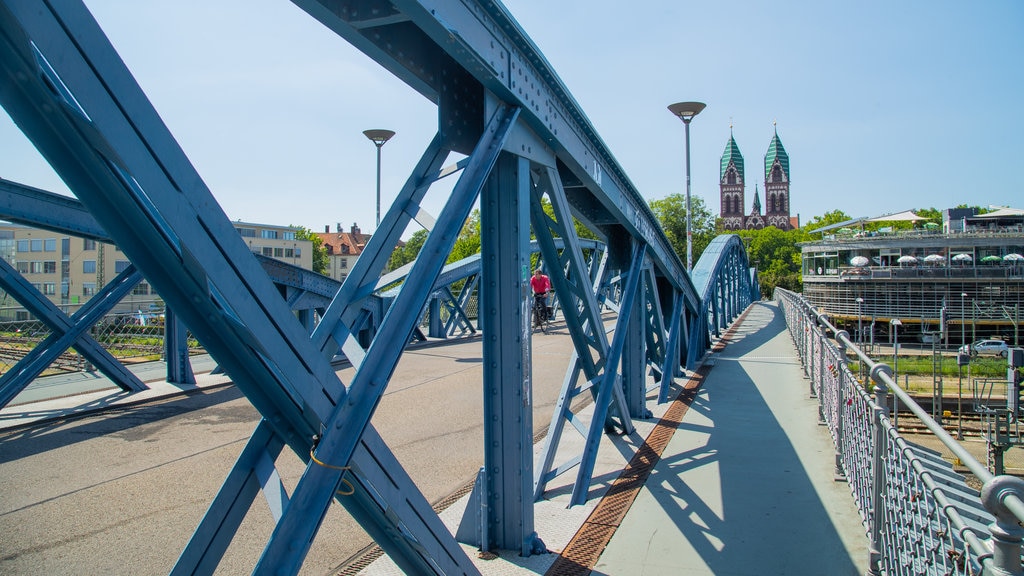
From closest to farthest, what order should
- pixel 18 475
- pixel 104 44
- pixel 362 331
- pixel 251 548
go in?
1. pixel 104 44
2. pixel 251 548
3. pixel 18 475
4. pixel 362 331

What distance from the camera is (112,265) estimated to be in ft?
109

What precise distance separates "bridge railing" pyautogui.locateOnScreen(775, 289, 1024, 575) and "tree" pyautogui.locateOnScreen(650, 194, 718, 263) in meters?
66.4

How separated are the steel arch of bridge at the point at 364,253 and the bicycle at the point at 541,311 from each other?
441 inches

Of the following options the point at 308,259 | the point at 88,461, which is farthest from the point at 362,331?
the point at 308,259

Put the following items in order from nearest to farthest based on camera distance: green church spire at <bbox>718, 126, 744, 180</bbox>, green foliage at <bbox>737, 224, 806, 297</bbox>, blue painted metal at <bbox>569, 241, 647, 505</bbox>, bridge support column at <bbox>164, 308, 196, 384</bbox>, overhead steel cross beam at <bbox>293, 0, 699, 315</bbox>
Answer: overhead steel cross beam at <bbox>293, 0, 699, 315</bbox> < blue painted metal at <bbox>569, 241, 647, 505</bbox> < bridge support column at <bbox>164, 308, 196, 384</bbox> < green foliage at <bbox>737, 224, 806, 297</bbox> < green church spire at <bbox>718, 126, 744, 180</bbox>

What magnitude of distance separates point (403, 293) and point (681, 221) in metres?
72.6

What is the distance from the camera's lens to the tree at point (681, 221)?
234 feet

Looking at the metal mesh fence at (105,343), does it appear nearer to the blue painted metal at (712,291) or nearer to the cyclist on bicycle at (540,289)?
the cyclist on bicycle at (540,289)

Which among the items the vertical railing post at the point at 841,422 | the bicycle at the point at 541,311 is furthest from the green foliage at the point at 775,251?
the vertical railing post at the point at 841,422

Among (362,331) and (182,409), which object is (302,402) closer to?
(182,409)

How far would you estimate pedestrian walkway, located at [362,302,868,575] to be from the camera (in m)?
3.87

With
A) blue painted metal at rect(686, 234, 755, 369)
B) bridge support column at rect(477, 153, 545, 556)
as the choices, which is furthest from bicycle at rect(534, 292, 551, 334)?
bridge support column at rect(477, 153, 545, 556)

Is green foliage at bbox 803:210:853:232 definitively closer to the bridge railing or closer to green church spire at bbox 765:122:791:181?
green church spire at bbox 765:122:791:181

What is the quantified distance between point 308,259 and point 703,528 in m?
64.5
